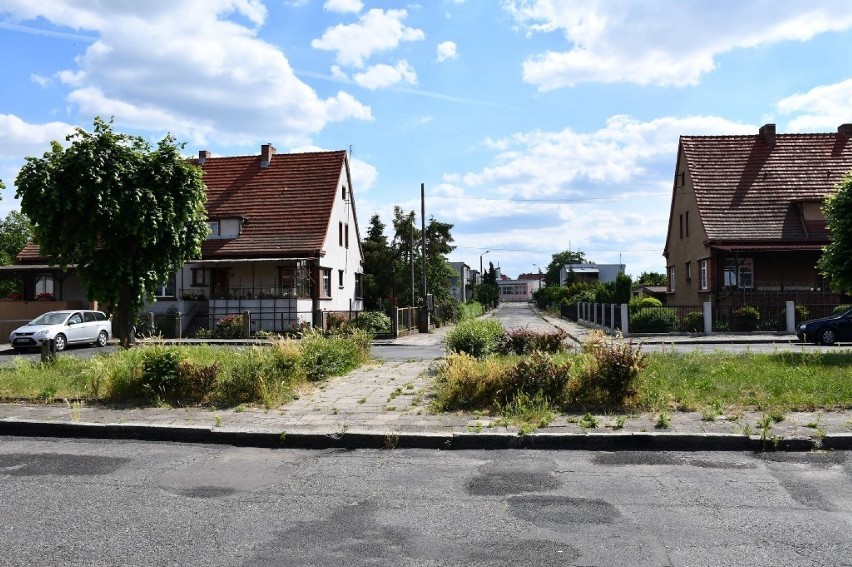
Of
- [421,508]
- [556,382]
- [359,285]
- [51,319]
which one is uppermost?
[359,285]

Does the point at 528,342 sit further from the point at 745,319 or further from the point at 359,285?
the point at 359,285

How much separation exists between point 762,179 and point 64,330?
33517mm

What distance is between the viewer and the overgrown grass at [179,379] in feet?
33.2

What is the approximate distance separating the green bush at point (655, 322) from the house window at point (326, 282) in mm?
14956

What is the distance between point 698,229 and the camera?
34531 millimetres

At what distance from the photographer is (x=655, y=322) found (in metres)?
28.5

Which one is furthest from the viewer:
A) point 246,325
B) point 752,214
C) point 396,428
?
point 752,214

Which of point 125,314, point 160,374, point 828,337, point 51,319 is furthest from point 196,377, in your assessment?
point 828,337


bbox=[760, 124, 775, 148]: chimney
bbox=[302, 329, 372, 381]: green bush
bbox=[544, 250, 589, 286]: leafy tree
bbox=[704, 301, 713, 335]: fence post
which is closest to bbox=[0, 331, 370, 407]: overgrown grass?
bbox=[302, 329, 372, 381]: green bush

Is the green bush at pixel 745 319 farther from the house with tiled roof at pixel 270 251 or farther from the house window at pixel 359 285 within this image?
the house window at pixel 359 285

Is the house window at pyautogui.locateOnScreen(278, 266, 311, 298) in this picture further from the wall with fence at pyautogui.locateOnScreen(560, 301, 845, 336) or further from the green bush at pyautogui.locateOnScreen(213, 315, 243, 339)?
the wall with fence at pyautogui.locateOnScreen(560, 301, 845, 336)

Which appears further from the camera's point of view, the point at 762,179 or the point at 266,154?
the point at 266,154

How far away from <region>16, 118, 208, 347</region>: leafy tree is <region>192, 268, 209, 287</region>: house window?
A: 1803 centimetres

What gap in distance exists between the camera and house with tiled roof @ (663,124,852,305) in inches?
1233
